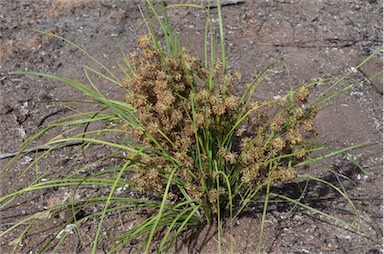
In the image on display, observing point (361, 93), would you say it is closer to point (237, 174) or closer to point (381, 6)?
point (381, 6)

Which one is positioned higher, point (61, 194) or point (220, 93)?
point (220, 93)

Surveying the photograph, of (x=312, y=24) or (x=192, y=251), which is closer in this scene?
(x=192, y=251)

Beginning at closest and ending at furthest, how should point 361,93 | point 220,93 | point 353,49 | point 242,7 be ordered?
point 220,93
point 361,93
point 353,49
point 242,7

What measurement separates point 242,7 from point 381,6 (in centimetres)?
108

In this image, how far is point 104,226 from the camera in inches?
104

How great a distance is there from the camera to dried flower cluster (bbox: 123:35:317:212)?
2.19m

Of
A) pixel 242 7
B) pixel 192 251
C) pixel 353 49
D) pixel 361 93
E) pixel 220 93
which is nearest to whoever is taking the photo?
pixel 220 93

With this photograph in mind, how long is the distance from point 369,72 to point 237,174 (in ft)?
5.67

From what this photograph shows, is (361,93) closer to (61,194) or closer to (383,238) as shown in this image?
(383,238)

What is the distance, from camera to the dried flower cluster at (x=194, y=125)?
86.0 inches

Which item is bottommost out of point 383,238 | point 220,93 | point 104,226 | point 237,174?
point 383,238

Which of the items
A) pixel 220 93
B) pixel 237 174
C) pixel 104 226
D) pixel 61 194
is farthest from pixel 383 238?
pixel 61 194

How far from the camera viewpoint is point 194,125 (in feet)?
7.11

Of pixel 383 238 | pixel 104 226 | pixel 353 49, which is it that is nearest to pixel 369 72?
pixel 353 49
